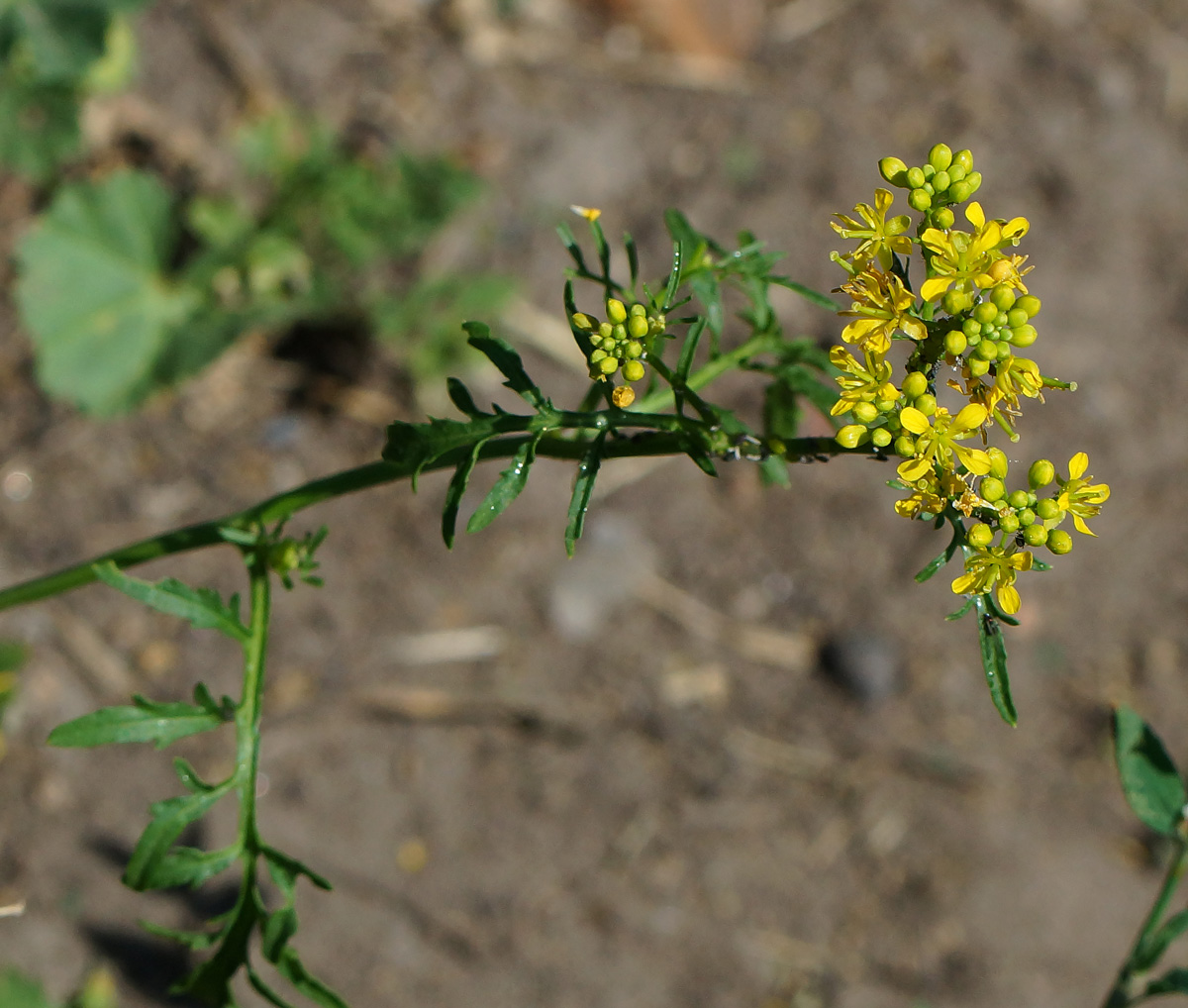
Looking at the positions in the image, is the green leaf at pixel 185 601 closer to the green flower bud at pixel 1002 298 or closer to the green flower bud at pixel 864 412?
the green flower bud at pixel 864 412

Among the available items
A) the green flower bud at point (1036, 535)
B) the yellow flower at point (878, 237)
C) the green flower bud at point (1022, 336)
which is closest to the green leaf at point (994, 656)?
the green flower bud at point (1036, 535)

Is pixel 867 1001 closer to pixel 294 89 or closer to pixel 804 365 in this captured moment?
pixel 804 365

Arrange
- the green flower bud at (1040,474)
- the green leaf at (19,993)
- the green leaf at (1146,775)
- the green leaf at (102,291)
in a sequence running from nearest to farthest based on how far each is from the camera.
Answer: the green flower bud at (1040,474), the green leaf at (1146,775), the green leaf at (19,993), the green leaf at (102,291)

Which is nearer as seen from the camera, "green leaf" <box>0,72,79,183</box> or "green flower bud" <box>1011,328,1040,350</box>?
"green flower bud" <box>1011,328,1040,350</box>

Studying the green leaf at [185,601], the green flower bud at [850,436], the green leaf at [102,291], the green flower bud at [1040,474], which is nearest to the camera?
the green flower bud at [850,436]

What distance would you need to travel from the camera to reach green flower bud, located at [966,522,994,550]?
1697 millimetres

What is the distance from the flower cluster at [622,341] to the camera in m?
→ 1.74

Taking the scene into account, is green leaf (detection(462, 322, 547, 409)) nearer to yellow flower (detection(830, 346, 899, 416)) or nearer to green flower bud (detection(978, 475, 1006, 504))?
yellow flower (detection(830, 346, 899, 416))

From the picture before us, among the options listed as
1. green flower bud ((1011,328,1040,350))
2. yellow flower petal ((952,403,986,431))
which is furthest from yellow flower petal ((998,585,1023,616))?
green flower bud ((1011,328,1040,350))

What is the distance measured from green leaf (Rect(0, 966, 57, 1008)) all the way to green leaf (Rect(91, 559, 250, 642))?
1919 millimetres

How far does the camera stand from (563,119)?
5.01 meters

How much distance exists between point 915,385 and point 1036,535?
282 millimetres

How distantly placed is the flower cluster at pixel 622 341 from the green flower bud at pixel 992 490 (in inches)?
20.6

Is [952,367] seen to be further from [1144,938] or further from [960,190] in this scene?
[1144,938]
